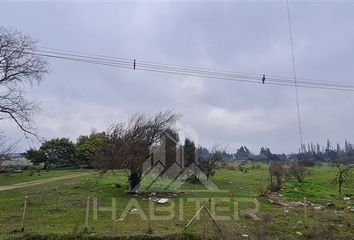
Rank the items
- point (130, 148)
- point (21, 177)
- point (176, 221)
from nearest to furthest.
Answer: point (176, 221) < point (130, 148) < point (21, 177)

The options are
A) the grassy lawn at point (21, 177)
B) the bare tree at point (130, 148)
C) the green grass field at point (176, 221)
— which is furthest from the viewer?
the grassy lawn at point (21, 177)

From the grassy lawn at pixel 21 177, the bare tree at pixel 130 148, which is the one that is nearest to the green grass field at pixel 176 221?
the bare tree at pixel 130 148

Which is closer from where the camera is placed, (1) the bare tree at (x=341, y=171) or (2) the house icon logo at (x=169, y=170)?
(2) the house icon logo at (x=169, y=170)

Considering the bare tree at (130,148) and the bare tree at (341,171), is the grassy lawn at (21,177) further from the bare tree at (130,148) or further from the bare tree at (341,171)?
the bare tree at (341,171)

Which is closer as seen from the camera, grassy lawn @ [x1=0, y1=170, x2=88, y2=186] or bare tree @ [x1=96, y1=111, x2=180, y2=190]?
bare tree @ [x1=96, y1=111, x2=180, y2=190]

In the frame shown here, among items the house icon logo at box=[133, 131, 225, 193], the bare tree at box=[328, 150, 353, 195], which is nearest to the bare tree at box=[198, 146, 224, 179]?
the house icon logo at box=[133, 131, 225, 193]

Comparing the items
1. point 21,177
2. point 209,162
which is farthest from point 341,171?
point 21,177

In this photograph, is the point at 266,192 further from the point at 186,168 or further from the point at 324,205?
the point at 186,168

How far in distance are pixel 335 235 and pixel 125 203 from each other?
933 cm

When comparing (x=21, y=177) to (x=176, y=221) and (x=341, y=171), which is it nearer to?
(x=176, y=221)

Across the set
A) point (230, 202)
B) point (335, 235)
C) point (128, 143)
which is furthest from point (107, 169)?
point (335, 235)

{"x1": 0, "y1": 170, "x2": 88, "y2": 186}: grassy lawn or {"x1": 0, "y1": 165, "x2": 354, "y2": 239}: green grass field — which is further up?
{"x1": 0, "y1": 170, "x2": 88, "y2": 186}: grassy lawn

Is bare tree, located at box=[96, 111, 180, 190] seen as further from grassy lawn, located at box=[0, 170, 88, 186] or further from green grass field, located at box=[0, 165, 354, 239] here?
grassy lawn, located at box=[0, 170, 88, 186]

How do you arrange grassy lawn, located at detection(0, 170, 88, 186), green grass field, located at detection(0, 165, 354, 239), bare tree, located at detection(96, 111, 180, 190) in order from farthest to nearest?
grassy lawn, located at detection(0, 170, 88, 186) < bare tree, located at detection(96, 111, 180, 190) < green grass field, located at detection(0, 165, 354, 239)
